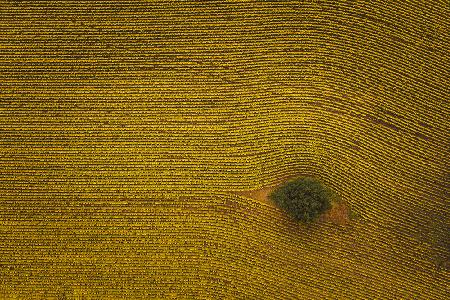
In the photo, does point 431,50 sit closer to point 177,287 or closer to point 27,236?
point 177,287

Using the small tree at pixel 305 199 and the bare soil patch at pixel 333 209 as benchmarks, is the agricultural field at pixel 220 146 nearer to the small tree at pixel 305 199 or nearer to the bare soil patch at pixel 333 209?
the bare soil patch at pixel 333 209

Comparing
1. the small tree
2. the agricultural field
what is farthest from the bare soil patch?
the small tree

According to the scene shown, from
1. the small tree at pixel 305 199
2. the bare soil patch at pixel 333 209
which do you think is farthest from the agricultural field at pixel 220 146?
the small tree at pixel 305 199

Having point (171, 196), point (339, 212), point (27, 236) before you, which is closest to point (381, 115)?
point (339, 212)

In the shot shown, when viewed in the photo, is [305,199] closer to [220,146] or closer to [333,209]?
[333,209]

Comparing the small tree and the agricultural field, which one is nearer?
the small tree

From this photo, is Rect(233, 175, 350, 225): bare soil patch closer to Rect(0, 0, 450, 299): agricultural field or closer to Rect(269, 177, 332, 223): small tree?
Rect(0, 0, 450, 299): agricultural field
